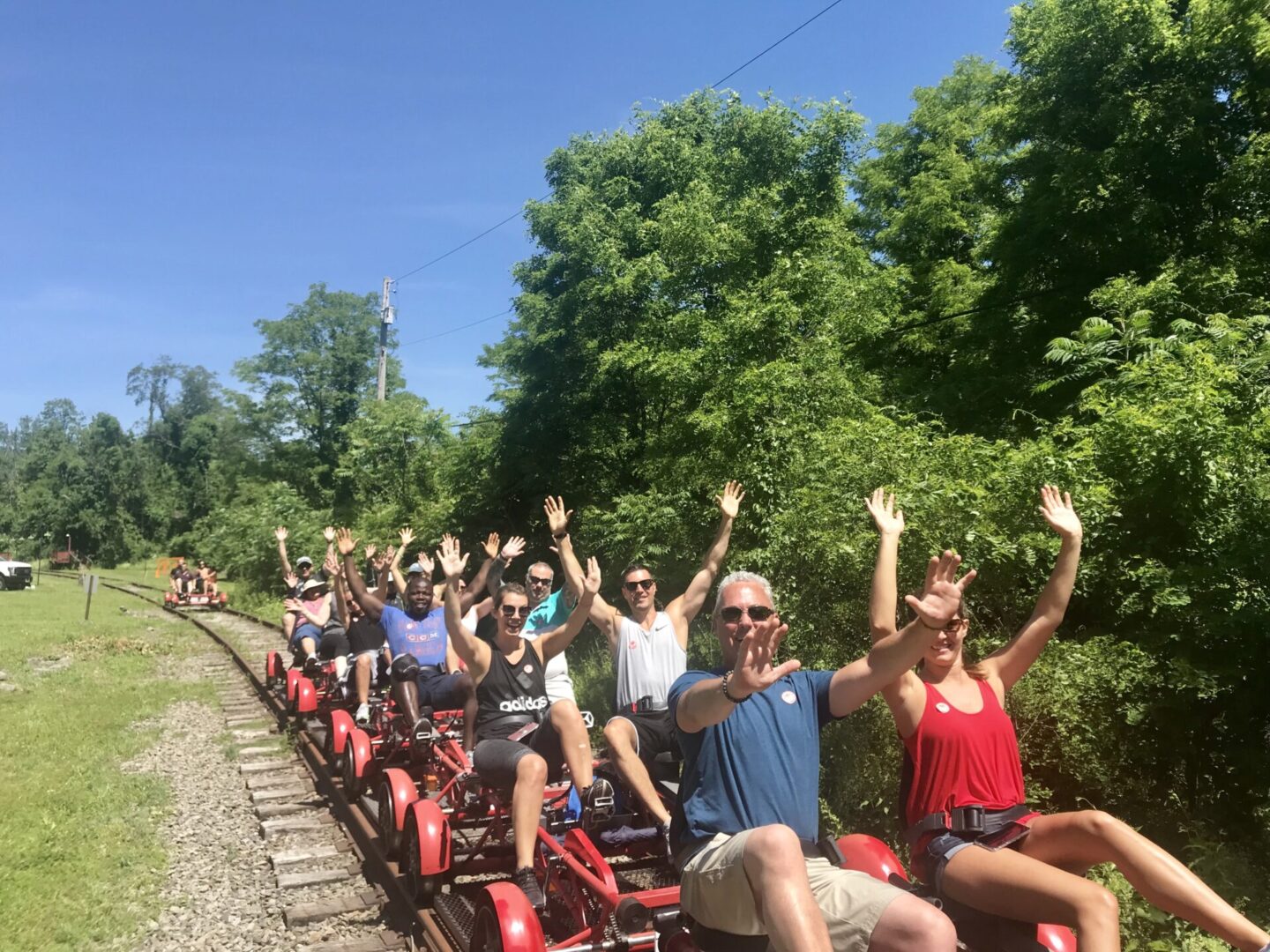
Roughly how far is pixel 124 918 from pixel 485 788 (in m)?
2.22

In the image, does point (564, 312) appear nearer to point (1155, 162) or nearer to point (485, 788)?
point (1155, 162)

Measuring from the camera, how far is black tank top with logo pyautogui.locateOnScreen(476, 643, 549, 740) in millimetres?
5805

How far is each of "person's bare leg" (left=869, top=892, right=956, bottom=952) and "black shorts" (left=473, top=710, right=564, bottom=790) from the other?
2.73 metres

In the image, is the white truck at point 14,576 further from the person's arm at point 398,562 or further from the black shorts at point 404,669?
the black shorts at point 404,669

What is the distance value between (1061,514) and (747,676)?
6.16 ft

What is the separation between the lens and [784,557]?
791 centimetres

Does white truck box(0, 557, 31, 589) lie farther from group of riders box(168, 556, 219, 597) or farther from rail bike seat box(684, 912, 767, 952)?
rail bike seat box(684, 912, 767, 952)

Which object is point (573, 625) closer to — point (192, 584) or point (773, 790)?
point (773, 790)

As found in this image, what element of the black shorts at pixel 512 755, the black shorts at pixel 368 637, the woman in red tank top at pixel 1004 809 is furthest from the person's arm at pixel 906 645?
the black shorts at pixel 368 637

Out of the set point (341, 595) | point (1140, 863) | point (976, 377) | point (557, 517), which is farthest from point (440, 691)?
point (976, 377)

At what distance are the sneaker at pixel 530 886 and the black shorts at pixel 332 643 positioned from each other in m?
6.28

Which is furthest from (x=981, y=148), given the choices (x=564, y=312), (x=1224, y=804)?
(x=1224, y=804)

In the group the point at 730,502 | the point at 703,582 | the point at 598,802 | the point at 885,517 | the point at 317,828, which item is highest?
the point at 730,502

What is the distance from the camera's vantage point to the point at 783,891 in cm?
278
